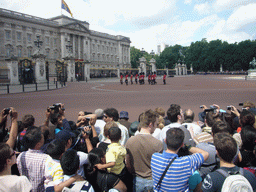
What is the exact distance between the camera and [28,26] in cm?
5584

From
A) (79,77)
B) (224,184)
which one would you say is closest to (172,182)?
(224,184)

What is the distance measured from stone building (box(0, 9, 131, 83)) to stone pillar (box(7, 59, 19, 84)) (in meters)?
4.11

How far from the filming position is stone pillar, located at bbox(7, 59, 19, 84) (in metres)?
26.0

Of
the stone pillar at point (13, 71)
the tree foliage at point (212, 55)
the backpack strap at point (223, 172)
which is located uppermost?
the tree foliage at point (212, 55)

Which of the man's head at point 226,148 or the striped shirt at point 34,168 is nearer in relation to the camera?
the man's head at point 226,148

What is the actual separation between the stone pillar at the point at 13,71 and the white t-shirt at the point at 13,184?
90.1 ft

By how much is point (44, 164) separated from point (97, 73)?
4818cm

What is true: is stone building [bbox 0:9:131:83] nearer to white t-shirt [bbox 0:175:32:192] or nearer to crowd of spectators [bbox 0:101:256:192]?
crowd of spectators [bbox 0:101:256:192]

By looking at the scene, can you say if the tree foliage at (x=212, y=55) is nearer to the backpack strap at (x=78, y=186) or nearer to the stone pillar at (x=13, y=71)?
the stone pillar at (x=13, y=71)

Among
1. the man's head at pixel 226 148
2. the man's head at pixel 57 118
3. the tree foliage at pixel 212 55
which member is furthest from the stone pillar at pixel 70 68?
the tree foliage at pixel 212 55

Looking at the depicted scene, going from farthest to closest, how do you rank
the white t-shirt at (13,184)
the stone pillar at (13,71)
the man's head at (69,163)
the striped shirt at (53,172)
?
the stone pillar at (13,71)
the striped shirt at (53,172)
the man's head at (69,163)
the white t-shirt at (13,184)

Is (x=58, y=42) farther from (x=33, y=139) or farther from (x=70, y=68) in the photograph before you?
(x=33, y=139)

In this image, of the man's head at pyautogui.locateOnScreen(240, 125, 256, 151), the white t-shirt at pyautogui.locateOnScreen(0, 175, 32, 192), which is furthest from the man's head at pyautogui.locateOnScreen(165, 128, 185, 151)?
the white t-shirt at pyautogui.locateOnScreen(0, 175, 32, 192)

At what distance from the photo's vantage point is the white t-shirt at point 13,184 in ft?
7.14
